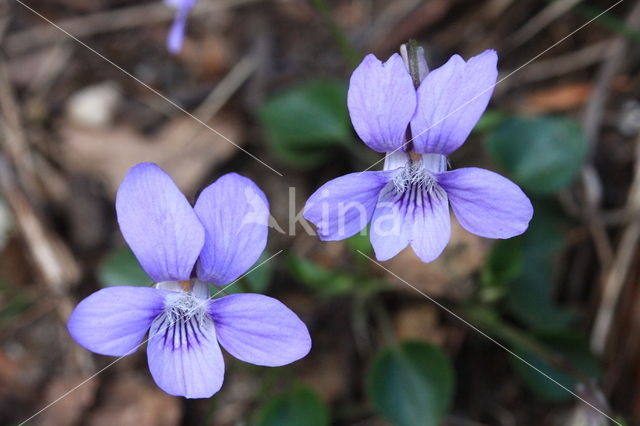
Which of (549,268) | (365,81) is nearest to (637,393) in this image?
(549,268)

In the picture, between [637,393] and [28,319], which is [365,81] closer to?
[637,393]

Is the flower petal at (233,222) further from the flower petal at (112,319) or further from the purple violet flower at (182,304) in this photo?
the flower petal at (112,319)

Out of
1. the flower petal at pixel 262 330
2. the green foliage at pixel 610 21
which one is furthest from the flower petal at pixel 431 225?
the green foliage at pixel 610 21

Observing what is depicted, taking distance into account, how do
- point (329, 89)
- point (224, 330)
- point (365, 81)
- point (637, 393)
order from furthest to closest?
point (329, 89)
point (637, 393)
point (224, 330)
point (365, 81)

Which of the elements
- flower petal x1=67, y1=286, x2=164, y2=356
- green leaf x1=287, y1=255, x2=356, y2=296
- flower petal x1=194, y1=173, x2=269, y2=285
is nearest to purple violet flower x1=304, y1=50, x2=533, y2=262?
flower petal x1=194, y1=173, x2=269, y2=285

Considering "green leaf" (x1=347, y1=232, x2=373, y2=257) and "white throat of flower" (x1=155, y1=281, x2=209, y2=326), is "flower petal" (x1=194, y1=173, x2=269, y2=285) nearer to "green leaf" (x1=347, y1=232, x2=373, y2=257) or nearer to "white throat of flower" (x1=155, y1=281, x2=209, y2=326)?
"white throat of flower" (x1=155, y1=281, x2=209, y2=326)
